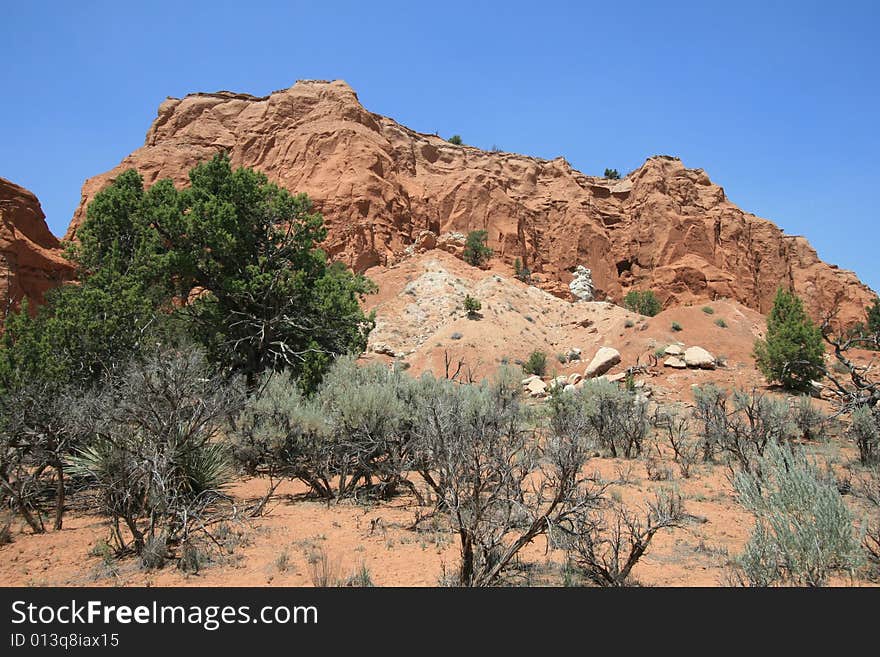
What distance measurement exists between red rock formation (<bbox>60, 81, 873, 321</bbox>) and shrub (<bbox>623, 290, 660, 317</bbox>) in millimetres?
5100

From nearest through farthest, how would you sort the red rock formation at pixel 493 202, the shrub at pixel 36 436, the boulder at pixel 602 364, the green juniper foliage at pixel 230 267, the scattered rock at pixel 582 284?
1. the shrub at pixel 36 436
2. the green juniper foliage at pixel 230 267
3. the boulder at pixel 602 364
4. the red rock formation at pixel 493 202
5. the scattered rock at pixel 582 284

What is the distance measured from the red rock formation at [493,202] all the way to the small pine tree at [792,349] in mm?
22849

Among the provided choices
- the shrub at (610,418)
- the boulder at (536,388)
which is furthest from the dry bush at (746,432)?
the boulder at (536,388)

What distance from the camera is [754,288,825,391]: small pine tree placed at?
916 inches

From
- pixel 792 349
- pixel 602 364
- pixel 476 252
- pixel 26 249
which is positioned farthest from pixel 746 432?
pixel 26 249

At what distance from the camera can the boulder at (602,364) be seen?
1132 inches

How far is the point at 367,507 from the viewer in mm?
9867

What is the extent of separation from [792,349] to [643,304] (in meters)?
24.7

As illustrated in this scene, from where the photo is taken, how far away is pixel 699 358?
27359mm

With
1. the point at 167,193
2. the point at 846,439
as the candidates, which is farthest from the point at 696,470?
the point at 167,193

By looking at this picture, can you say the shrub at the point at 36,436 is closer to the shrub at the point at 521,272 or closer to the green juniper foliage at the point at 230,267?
the green juniper foliage at the point at 230,267

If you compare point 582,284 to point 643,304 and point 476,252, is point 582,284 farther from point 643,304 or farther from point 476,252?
point 476,252

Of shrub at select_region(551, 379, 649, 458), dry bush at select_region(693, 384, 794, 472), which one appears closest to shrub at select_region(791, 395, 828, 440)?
dry bush at select_region(693, 384, 794, 472)
